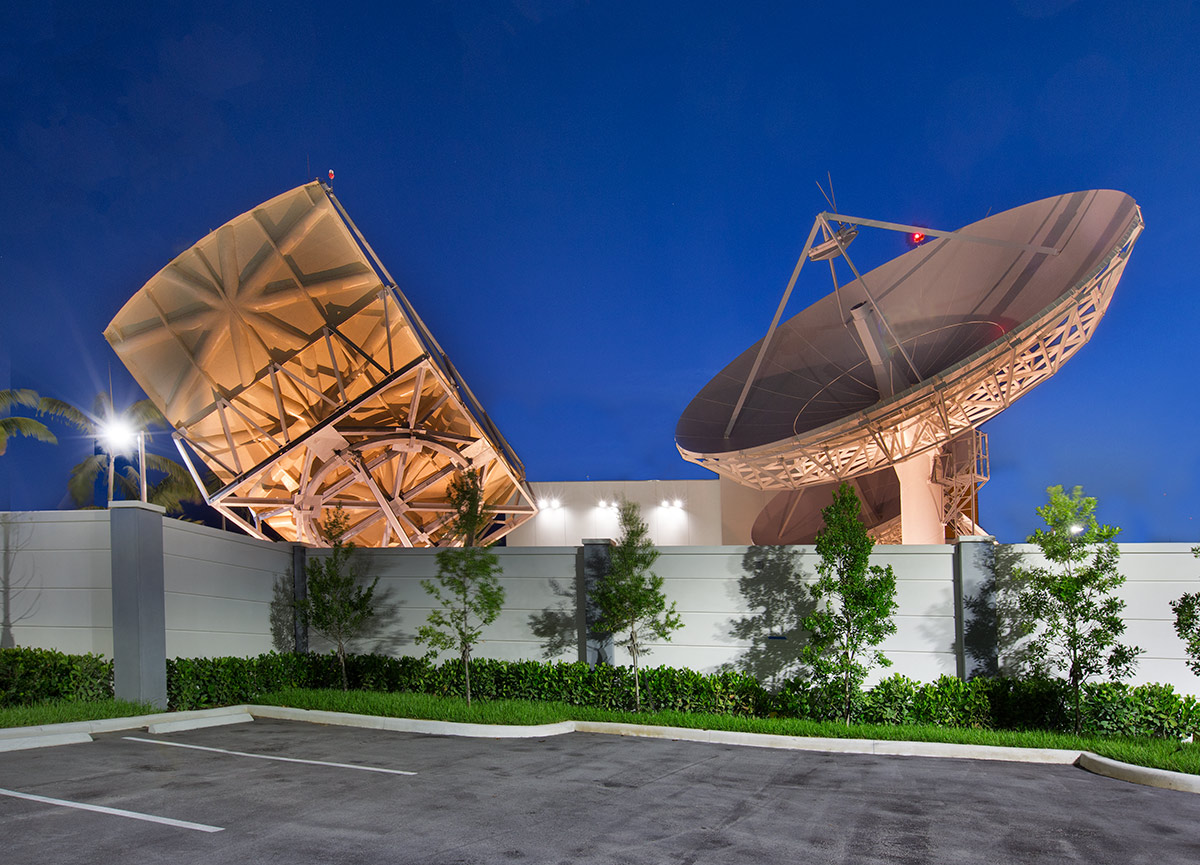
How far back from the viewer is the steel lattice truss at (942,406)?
17203 millimetres

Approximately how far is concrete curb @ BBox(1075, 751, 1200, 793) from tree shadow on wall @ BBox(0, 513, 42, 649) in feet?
60.4

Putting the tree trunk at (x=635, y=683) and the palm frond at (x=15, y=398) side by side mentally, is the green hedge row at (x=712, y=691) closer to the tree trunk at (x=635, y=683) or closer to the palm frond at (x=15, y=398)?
the tree trunk at (x=635, y=683)

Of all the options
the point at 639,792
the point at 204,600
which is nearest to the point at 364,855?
the point at 639,792

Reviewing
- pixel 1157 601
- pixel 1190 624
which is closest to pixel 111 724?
pixel 1190 624

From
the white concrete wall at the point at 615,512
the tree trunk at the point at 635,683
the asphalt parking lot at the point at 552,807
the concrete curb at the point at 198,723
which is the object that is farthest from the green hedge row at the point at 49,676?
the white concrete wall at the point at 615,512

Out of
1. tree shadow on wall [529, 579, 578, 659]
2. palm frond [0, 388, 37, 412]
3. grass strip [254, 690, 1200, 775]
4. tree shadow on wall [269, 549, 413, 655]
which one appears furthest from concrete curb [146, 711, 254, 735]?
palm frond [0, 388, 37, 412]

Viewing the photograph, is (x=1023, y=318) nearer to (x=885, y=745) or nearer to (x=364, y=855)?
(x=885, y=745)

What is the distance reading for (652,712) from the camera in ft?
53.6

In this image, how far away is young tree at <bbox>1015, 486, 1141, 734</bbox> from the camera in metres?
14.1

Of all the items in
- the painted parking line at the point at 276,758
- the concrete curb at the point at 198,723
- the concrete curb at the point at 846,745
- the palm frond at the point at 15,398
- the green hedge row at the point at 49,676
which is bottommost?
the concrete curb at the point at 846,745

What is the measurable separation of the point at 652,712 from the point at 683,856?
377 inches

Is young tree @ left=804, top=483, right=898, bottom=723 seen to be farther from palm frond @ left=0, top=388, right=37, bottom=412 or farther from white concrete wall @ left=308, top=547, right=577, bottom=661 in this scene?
palm frond @ left=0, top=388, right=37, bottom=412

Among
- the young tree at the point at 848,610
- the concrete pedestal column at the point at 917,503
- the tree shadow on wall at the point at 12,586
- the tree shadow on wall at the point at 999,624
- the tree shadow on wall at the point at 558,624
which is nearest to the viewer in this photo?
the young tree at the point at 848,610

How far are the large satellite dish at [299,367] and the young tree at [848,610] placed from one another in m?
11.5
